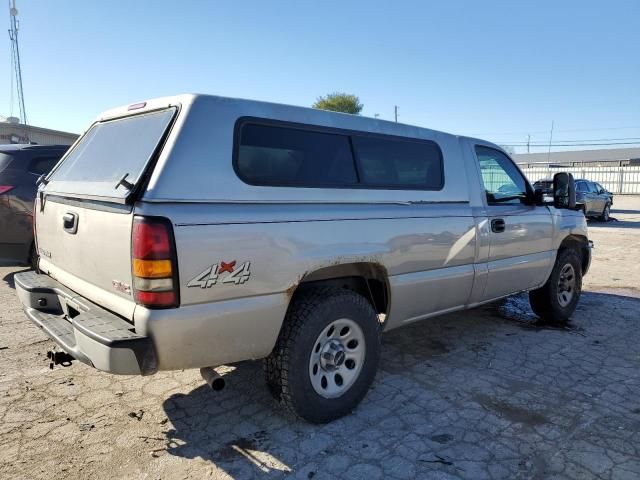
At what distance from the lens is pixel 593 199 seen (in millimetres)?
18375

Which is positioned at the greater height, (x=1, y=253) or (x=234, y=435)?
(x=1, y=253)

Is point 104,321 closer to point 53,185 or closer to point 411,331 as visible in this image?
point 53,185

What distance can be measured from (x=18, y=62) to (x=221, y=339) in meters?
26.2

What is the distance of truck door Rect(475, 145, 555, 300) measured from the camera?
443 cm

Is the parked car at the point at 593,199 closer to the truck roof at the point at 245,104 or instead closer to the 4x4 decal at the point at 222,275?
the truck roof at the point at 245,104

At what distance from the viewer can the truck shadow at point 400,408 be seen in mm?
2842

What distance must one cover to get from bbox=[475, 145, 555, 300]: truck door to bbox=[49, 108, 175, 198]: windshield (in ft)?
9.51

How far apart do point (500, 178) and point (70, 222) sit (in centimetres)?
377

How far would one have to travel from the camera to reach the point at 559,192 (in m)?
5.27

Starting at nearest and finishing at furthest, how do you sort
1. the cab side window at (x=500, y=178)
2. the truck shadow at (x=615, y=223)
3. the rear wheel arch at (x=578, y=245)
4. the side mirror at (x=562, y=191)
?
the cab side window at (x=500, y=178)
the side mirror at (x=562, y=191)
the rear wheel arch at (x=578, y=245)
the truck shadow at (x=615, y=223)

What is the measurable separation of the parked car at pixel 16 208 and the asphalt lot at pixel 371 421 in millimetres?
1638

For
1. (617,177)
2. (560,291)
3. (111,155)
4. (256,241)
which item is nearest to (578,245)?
(560,291)

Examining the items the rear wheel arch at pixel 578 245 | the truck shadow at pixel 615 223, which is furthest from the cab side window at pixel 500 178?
the truck shadow at pixel 615 223

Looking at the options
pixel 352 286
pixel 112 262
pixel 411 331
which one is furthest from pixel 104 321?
pixel 411 331
